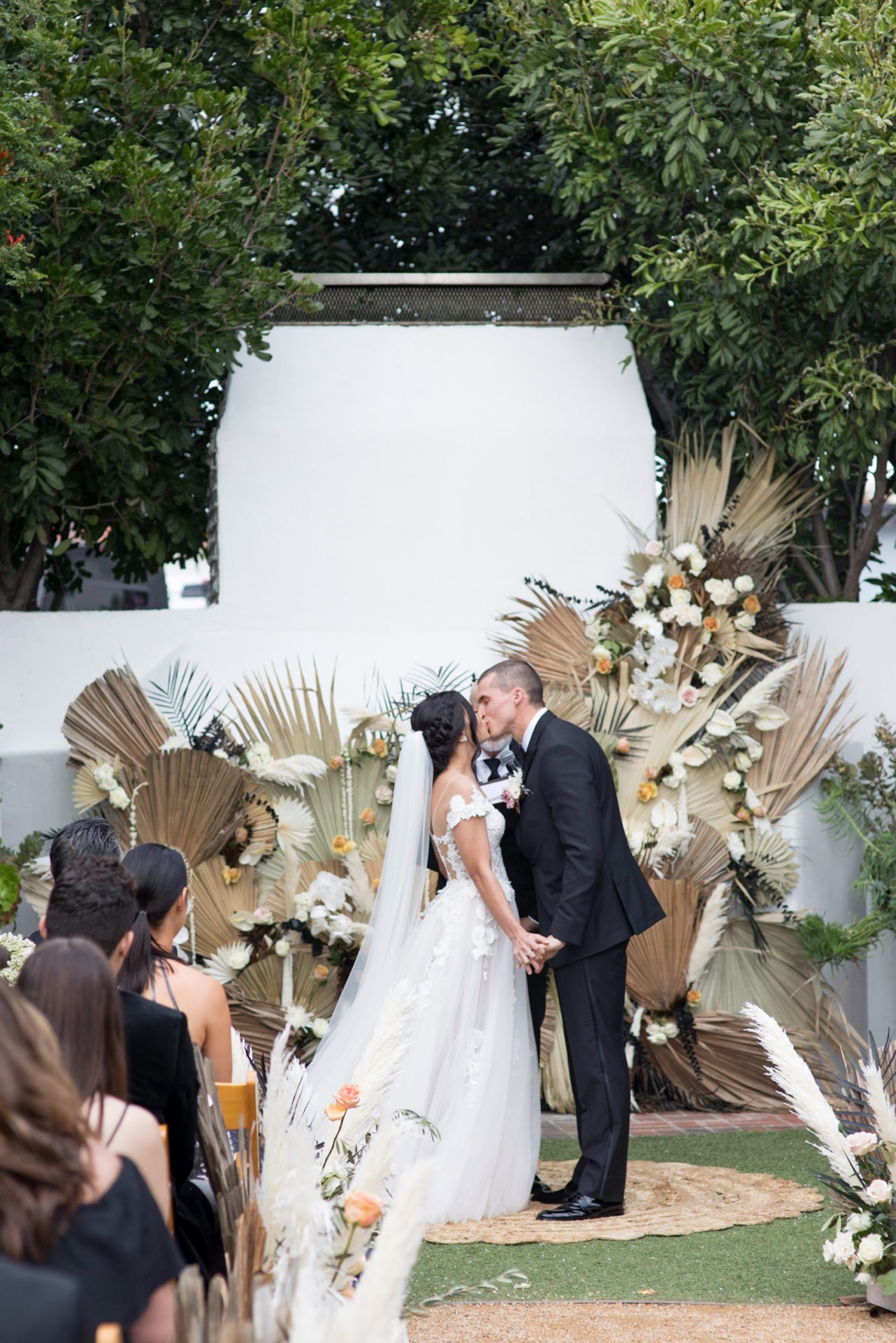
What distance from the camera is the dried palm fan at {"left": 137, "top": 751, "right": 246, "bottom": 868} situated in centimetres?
622

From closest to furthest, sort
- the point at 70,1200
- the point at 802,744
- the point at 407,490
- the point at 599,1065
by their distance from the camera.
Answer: the point at 70,1200 < the point at 599,1065 < the point at 802,744 < the point at 407,490

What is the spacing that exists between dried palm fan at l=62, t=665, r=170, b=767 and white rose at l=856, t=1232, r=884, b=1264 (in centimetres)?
385

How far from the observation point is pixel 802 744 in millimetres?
6824

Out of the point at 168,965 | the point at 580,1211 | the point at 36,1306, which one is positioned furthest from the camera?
the point at 580,1211

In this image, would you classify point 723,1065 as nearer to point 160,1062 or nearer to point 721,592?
point 721,592

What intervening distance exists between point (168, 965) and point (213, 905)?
289 cm

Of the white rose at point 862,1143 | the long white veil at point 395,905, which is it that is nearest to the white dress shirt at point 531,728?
the long white veil at point 395,905

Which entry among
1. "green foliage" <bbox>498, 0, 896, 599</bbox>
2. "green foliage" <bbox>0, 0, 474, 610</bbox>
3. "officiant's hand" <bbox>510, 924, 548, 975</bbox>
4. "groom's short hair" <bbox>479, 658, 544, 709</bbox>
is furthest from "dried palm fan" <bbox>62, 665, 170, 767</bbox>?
"green foliage" <bbox>498, 0, 896, 599</bbox>

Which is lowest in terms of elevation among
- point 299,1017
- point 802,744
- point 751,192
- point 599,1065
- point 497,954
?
point 299,1017

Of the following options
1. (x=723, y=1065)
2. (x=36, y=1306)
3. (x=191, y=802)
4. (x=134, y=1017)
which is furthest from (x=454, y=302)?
(x=36, y=1306)

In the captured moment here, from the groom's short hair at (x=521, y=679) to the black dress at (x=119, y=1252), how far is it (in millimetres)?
3408

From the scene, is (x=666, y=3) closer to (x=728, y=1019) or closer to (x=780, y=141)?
(x=780, y=141)

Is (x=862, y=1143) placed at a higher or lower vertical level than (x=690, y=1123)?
higher

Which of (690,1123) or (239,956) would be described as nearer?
(239,956)
